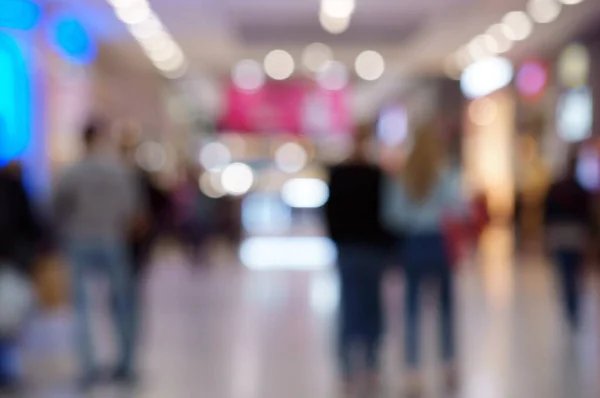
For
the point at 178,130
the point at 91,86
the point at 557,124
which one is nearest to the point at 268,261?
the point at 91,86

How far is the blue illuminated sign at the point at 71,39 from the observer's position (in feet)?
42.7

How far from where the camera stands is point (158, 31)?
1688 cm

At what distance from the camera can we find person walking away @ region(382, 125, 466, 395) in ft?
21.4

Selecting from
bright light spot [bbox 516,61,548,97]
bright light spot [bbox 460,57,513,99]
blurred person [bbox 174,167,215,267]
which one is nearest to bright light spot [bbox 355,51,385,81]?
bright light spot [bbox 460,57,513,99]

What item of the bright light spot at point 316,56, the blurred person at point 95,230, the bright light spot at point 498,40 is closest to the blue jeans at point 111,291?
the blurred person at point 95,230

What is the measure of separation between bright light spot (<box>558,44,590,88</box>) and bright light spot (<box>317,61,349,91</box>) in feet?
17.8

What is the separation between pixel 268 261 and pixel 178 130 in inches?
413

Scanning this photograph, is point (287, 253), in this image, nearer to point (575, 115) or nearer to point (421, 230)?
point (575, 115)

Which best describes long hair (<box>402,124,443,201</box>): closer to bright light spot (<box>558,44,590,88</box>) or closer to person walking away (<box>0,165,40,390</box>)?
person walking away (<box>0,165,40,390</box>)

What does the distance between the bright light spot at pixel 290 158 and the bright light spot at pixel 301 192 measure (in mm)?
887

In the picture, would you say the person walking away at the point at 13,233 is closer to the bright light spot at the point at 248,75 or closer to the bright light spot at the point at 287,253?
the bright light spot at the point at 287,253

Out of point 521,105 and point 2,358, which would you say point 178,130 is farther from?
point 2,358

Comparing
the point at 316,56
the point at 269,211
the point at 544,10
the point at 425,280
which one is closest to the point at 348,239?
the point at 425,280

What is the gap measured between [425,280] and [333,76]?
57.1 feet
